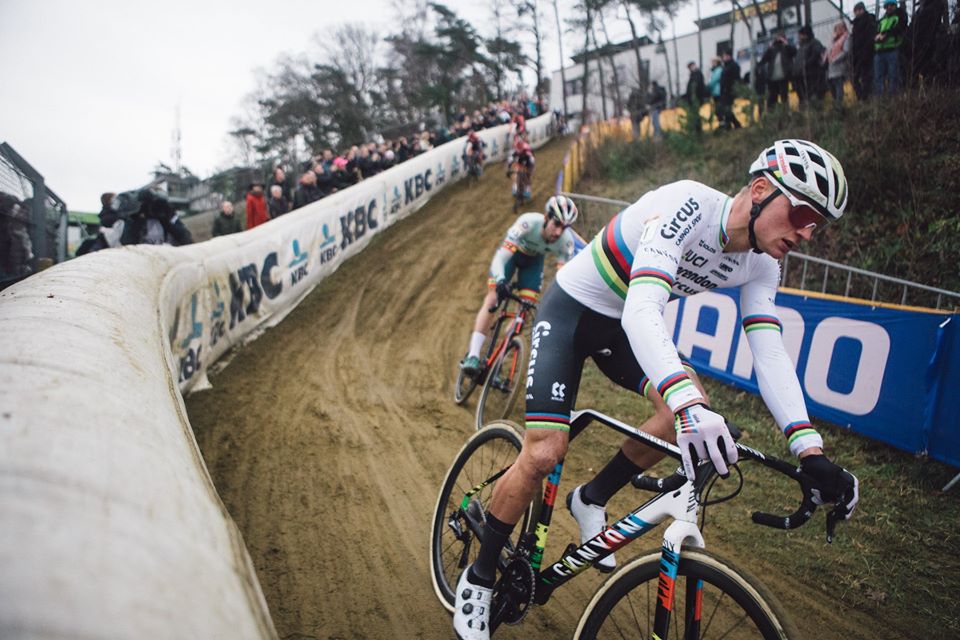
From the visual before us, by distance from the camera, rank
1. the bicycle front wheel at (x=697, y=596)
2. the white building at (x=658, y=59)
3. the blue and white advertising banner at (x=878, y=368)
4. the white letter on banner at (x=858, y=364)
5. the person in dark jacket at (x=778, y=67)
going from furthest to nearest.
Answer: the white building at (x=658, y=59) < the person in dark jacket at (x=778, y=67) < the white letter on banner at (x=858, y=364) < the blue and white advertising banner at (x=878, y=368) < the bicycle front wheel at (x=697, y=596)

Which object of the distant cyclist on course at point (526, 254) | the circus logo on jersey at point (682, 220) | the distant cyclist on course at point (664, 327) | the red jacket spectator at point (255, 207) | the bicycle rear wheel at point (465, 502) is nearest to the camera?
the distant cyclist on course at point (664, 327)

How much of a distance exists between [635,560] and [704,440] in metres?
0.59

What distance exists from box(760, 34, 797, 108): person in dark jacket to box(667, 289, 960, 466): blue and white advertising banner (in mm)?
6629

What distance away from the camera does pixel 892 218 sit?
22.1ft

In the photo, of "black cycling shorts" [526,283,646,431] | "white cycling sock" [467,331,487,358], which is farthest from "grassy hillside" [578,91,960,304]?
"black cycling shorts" [526,283,646,431]

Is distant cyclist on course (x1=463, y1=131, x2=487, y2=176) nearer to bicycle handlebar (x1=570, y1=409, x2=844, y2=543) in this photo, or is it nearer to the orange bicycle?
the orange bicycle

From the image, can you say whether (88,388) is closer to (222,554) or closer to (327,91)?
(222,554)

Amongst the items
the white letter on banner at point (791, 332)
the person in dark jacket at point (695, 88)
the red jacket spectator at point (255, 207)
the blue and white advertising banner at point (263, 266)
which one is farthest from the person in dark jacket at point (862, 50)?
the red jacket spectator at point (255, 207)

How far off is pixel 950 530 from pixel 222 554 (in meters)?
4.95

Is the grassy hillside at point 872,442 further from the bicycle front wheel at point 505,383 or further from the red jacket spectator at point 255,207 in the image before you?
the red jacket spectator at point 255,207

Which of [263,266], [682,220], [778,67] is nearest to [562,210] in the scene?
[682,220]

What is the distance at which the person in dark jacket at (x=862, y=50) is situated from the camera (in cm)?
808

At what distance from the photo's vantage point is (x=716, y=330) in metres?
6.34

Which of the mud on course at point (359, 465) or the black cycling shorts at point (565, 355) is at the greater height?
the black cycling shorts at point (565, 355)
